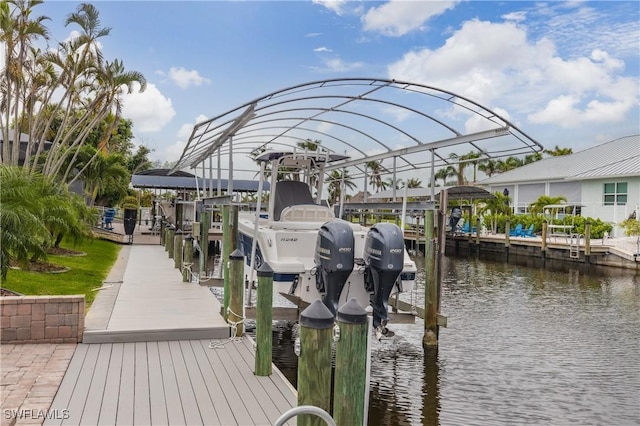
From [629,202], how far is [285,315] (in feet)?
85.3

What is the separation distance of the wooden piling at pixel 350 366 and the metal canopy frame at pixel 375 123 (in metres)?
4.40

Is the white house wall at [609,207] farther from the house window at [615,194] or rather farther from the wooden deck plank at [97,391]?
the wooden deck plank at [97,391]

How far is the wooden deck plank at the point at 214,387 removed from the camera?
450cm

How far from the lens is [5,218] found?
7305 millimetres

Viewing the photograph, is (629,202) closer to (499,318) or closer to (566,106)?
(566,106)

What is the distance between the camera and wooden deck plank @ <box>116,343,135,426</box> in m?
4.38

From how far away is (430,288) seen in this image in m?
8.33

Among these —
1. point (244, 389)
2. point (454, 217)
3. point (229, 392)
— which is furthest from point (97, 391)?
point (454, 217)

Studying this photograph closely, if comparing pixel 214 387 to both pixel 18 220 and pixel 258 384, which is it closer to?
pixel 258 384

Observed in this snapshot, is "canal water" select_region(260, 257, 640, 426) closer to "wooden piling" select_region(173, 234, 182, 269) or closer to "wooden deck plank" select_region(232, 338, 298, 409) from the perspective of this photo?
"wooden deck plank" select_region(232, 338, 298, 409)

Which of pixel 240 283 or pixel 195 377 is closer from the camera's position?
pixel 195 377

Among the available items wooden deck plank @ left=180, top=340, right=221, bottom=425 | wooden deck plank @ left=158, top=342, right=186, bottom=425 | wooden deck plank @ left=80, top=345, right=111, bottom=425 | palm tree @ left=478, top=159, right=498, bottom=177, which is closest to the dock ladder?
wooden deck plank @ left=180, top=340, right=221, bottom=425

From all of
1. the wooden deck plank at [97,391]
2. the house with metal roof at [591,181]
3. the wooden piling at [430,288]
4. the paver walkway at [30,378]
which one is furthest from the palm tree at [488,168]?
the paver walkway at [30,378]

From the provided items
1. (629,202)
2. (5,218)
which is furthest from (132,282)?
(629,202)
